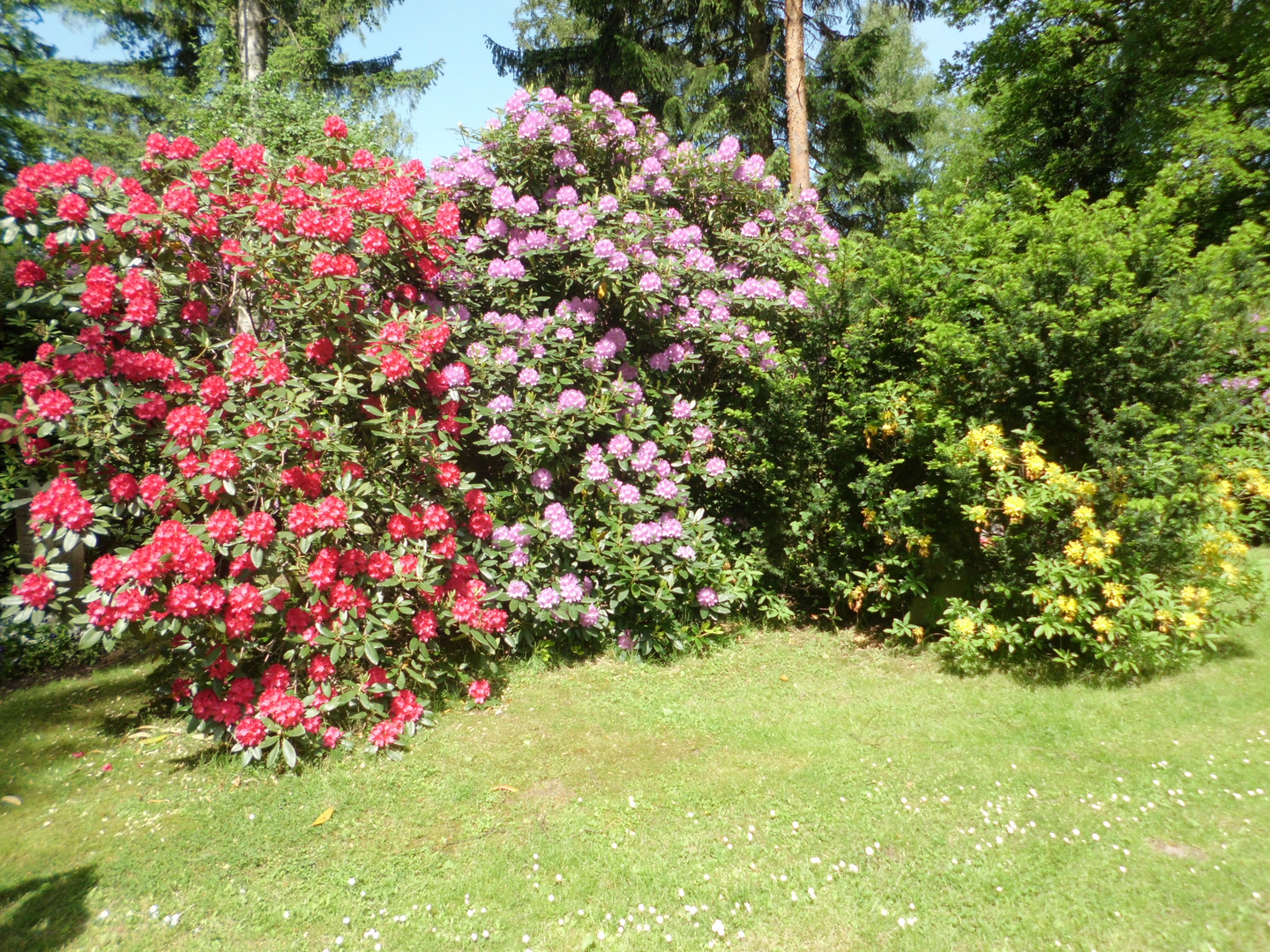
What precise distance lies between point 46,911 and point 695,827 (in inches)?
97.0

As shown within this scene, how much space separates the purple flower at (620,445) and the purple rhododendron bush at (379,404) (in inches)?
2.1

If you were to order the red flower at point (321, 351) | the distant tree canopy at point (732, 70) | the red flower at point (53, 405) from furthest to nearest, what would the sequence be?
the distant tree canopy at point (732, 70), the red flower at point (321, 351), the red flower at point (53, 405)

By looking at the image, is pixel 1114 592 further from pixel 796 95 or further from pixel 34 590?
pixel 796 95

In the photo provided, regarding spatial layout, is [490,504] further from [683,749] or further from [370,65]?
[370,65]

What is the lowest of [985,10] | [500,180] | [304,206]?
[304,206]

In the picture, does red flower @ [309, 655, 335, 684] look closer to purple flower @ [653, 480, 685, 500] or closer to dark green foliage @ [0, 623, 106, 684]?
purple flower @ [653, 480, 685, 500]

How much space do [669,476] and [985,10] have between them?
14.1 m

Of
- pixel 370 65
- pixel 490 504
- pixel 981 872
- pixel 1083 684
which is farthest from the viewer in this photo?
pixel 370 65

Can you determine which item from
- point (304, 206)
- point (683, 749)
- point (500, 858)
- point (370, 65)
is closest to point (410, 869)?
point (500, 858)

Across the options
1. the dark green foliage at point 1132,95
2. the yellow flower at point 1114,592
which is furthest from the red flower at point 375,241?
the dark green foliage at point 1132,95

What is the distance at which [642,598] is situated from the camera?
495cm

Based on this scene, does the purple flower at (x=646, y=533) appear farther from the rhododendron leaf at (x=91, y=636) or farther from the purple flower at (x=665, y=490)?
the rhododendron leaf at (x=91, y=636)

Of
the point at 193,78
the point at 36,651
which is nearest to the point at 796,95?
the point at 36,651

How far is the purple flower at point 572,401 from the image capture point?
4652mm
